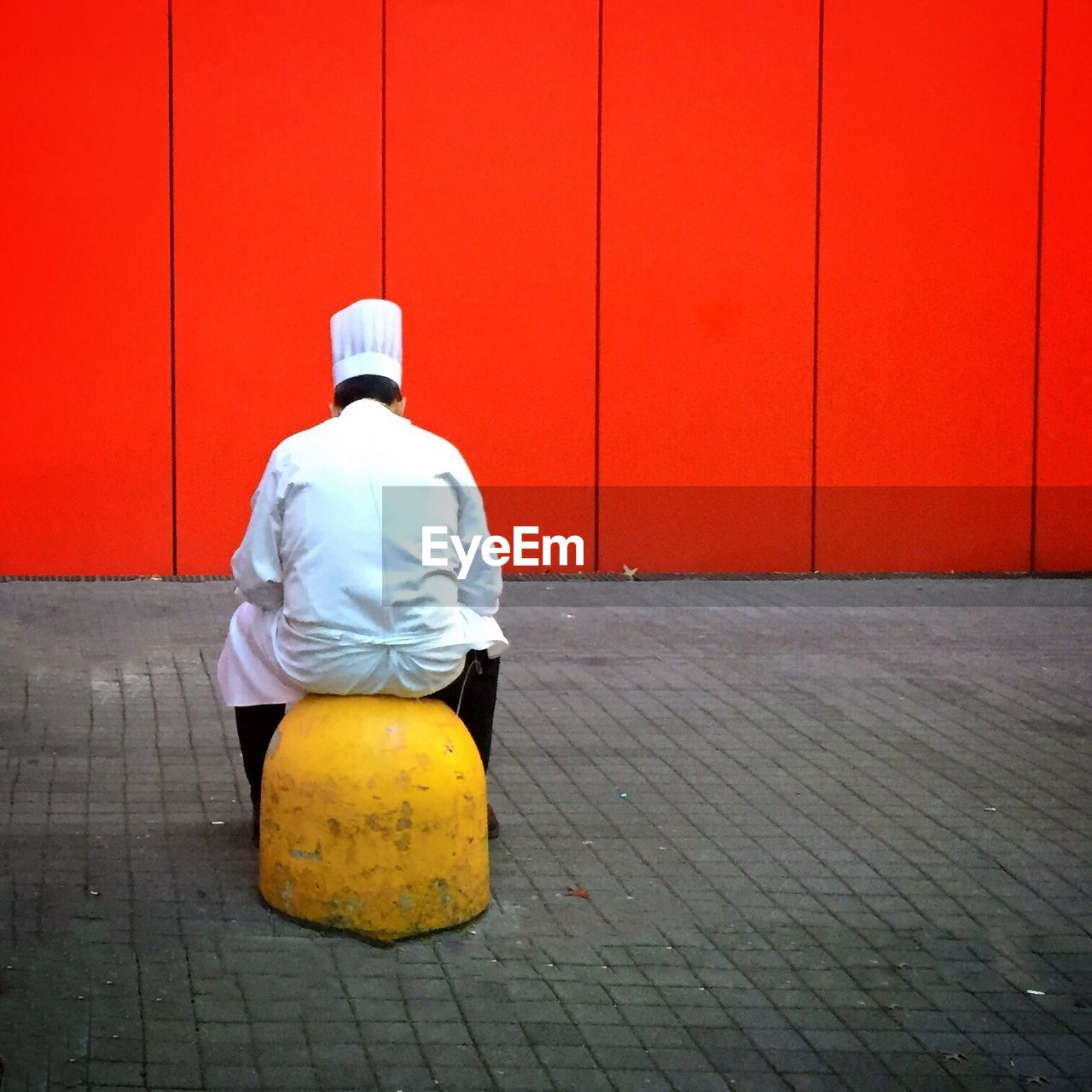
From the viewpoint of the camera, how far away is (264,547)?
17.2ft

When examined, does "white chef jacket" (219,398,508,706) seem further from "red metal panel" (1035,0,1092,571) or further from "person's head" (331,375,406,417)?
"red metal panel" (1035,0,1092,571)

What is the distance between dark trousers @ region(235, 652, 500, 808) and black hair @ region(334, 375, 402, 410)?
850 mm

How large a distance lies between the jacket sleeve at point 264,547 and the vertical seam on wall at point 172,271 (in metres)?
6.56

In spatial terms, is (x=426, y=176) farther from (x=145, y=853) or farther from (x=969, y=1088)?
(x=969, y=1088)

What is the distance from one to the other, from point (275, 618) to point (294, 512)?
0.37 metres

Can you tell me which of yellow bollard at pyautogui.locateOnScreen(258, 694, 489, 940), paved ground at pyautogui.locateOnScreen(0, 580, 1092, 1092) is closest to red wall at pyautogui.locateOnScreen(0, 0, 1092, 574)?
paved ground at pyautogui.locateOnScreen(0, 580, 1092, 1092)

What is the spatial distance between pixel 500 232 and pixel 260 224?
1583 mm

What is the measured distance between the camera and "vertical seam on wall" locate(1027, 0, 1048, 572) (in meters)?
12.2

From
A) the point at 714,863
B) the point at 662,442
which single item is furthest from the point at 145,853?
the point at 662,442

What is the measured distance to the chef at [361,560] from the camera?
5.05 m

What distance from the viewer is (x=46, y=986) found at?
179 inches

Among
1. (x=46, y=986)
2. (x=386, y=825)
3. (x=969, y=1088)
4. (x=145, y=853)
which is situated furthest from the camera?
(x=145, y=853)

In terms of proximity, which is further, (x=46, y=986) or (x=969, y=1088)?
(x=46, y=986)

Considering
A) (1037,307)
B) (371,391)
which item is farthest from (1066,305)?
(371,391)
